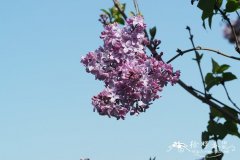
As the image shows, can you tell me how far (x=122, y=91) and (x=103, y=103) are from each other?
0.55 ft

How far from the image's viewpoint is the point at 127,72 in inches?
149

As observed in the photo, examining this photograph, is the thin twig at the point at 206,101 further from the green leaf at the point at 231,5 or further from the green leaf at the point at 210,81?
the green leaf at the point at 231,5

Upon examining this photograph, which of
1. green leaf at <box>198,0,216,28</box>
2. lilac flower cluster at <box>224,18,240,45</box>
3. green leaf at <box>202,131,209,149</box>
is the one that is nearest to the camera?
green leaf at <box>198,0,216,28</box>

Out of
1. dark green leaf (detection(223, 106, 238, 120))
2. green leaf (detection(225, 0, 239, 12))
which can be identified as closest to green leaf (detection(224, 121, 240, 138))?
dark green leaf (detection(223, 106, 238, 120))

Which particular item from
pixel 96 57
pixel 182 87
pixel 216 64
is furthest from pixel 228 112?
pixel 96 57

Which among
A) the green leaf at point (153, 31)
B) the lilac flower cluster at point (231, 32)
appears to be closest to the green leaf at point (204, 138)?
the lilac flower cluster at point (231, 32)

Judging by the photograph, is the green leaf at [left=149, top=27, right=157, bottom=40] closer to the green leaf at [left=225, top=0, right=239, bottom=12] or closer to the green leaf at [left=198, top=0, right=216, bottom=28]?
the green leaf at [left=198, top=0, right=216, bottom=28]

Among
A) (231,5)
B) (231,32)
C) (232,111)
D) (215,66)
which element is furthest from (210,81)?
(231,5)

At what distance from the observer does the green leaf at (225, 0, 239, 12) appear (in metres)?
4.46

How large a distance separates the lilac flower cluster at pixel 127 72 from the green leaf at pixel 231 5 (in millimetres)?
850

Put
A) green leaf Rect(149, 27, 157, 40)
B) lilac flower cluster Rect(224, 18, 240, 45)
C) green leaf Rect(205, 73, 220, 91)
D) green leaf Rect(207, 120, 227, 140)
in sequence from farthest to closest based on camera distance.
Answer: green leaf Rect(207, 120, 227, 140) → lilac flower cluster Rect(224, 18, 240, 45) → green leaf Rect(205, 73, 220, 91) → green leaf Rect(149, 27, 157, 40)

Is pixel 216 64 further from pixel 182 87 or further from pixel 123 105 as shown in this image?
pixel 123 105

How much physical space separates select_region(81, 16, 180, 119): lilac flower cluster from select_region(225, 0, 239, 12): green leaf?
0.85m

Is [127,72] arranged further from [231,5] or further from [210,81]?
[231,5]
